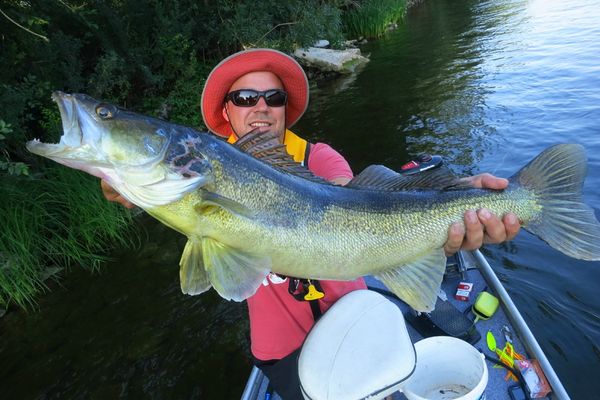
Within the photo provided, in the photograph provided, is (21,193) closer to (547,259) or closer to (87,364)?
(87,364)

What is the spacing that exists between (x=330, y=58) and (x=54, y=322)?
50.6ft

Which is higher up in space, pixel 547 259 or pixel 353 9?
pixel 353 9

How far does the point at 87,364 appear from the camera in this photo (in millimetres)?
5121

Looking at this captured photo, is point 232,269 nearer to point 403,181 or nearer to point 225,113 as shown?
point 403,181

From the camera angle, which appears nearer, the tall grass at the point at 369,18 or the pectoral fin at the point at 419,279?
the pectoral fin at the point at 419,279

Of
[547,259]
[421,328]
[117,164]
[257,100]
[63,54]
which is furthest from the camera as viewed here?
[63,54]

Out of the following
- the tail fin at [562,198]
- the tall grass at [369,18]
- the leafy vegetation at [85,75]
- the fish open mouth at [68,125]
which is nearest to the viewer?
the fish open mouth at [68,125]

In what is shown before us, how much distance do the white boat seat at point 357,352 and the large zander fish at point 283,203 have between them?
0.92 ft

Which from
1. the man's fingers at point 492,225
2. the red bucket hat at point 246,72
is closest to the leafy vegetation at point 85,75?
the red bucket hat at point 246,72

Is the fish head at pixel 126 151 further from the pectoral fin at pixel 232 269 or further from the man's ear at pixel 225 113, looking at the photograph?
the man's ear at pixel 225 113

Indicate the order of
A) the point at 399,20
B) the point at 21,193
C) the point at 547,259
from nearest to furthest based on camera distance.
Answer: the point at 547,259, the point at 21,193, the point at 399,20

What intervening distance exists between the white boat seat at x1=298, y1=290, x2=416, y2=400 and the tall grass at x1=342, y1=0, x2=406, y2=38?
24.1m

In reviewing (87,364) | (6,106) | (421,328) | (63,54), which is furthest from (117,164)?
(63,54)

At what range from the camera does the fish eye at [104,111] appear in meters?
1.96
